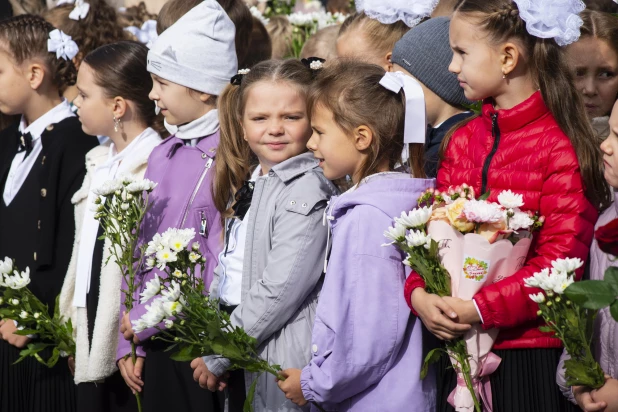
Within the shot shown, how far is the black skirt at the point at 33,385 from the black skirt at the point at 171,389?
3.55 feet

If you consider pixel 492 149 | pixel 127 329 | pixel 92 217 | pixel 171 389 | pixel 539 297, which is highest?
pixel 492 149

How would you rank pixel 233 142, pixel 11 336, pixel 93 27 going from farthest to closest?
1. pixel 93 27
2. pixel 11 336
3. pixel 233 142

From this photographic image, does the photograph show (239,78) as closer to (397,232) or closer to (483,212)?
(397,232)

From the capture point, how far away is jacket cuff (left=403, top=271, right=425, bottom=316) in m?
3.31

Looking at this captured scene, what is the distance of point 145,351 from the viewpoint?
4426mm

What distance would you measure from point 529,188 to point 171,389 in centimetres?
206

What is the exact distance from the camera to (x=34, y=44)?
18.9ft

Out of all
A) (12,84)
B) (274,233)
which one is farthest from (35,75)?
(274,233)


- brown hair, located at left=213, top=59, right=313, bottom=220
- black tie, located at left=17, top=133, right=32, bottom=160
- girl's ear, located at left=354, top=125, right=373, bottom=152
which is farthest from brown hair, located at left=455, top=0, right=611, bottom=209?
black tie, located at left=17, top=133, right=32, bottom=160

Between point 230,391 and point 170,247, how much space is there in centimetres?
77

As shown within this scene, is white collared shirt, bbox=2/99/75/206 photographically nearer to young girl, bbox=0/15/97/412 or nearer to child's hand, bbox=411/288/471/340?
young girl, bbox=0/15/97/412

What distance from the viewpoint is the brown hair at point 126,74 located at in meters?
5.04

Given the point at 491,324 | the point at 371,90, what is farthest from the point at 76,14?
the point at 491,324

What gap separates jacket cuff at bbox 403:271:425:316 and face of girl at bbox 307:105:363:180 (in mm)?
551
